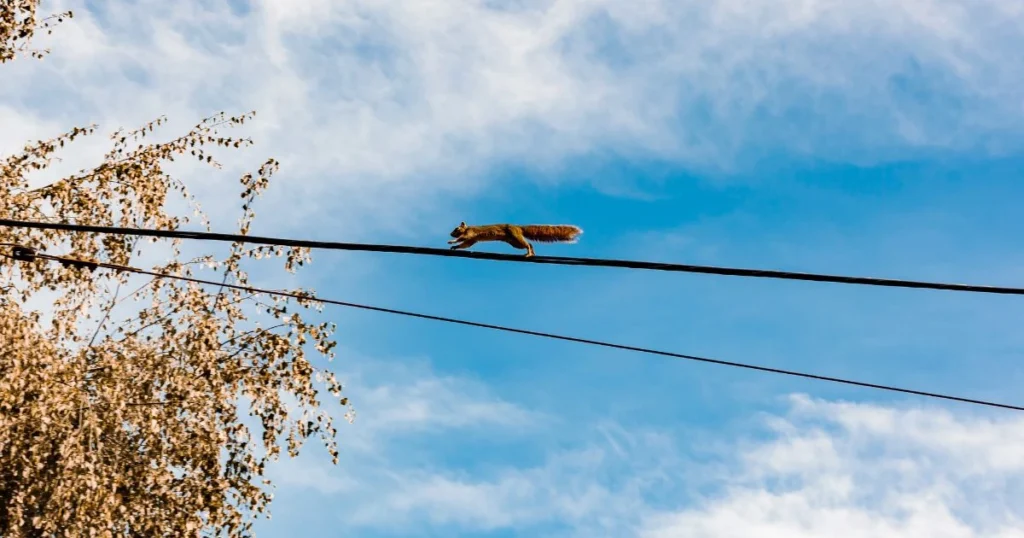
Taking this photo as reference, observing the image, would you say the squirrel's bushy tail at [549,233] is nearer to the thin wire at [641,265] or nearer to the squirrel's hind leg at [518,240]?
the squirrel's hind leg at [518,240]

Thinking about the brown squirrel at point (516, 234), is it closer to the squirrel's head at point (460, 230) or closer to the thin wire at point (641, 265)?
the squirrel's head at point (460, 230)

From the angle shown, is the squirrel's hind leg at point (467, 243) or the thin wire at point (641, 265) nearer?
the thin wire at point (641, 265)

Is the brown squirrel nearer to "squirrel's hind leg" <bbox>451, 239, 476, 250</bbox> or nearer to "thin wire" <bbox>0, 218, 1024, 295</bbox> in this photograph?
"squirrel's hind leg" <bbox>451, 239, 476, 250</bbox>

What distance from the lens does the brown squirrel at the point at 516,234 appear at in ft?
26.7

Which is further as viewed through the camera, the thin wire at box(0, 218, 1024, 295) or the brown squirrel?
the brown squirrel

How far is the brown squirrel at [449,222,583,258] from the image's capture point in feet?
26.7

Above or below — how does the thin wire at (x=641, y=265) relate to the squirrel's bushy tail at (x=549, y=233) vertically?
below

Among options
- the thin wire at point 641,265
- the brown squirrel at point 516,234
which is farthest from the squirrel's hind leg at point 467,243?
the thin wire at point 641,265

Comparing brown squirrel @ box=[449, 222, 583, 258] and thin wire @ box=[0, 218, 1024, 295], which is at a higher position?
brown squirrel @ box=[449, 222, 583, 258]

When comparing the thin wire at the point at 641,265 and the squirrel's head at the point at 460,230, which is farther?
the squirrel's head at the point at 460,230

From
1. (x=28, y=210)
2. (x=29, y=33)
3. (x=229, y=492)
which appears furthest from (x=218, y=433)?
(x=29, y=33)

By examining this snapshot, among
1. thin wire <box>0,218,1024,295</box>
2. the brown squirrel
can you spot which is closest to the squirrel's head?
the brown squirrel

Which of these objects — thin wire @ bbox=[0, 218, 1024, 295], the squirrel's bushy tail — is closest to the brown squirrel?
the squirrel's bushy tail

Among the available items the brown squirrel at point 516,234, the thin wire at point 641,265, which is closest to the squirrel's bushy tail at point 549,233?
the brown squirrel at point 516,234
